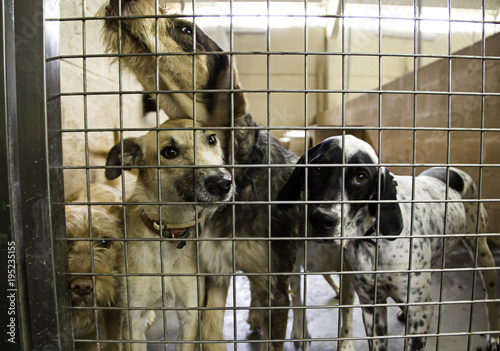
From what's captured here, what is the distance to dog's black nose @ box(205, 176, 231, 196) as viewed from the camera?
1.36 metres

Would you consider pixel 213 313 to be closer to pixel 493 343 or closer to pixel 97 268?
pixel 97 268

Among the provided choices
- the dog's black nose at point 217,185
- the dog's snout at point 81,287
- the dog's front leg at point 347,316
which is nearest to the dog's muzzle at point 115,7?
the dog's black nose at point 217,185

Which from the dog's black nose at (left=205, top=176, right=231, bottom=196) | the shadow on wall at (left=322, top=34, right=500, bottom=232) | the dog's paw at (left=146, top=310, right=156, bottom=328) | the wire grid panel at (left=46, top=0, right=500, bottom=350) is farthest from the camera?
the dog's paw at (left=146, top=310, right=156, bottom=328)

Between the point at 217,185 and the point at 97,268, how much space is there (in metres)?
0.70

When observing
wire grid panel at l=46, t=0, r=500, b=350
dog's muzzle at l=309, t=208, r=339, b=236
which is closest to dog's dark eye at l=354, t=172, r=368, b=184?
wire grid panel at l=46, t=0, r=500, b=350

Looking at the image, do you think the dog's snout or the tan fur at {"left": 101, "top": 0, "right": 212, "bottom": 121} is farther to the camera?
the tan fur at {"left": 101, "top": 0, "right": 212, "bottom": 121}

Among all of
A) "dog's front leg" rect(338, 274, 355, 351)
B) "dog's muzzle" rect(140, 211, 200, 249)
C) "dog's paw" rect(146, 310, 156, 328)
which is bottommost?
"dog's paw" rect(146, 310, 156, 328)

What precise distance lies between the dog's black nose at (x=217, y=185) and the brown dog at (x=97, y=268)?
1.71 ft

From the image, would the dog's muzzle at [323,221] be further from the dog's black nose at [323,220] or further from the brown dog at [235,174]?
the brown dog at [235,174]

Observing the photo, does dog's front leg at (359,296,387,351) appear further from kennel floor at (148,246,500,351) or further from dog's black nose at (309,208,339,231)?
dog's black nose at (309,208,339,231)

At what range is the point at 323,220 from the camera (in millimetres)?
1316

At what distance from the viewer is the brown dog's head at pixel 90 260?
128 centimetres

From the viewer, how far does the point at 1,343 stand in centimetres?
107

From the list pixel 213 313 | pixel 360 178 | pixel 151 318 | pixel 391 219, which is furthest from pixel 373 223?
pixel 151 318
